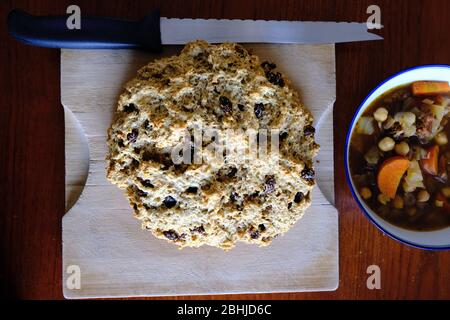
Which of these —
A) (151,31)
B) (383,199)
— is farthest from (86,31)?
(383,199)

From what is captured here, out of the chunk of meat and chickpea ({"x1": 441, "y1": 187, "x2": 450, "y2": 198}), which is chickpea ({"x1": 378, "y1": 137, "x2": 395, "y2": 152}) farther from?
chickpea ({"x1": 441, "y1": 187, "x2": 450, "y2": 198})

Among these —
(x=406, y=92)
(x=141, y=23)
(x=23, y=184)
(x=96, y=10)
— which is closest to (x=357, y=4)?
(x=406, y=92)

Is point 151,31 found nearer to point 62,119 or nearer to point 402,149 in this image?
point 62,119

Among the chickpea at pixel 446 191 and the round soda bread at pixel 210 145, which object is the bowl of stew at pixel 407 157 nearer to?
the chickpea at pixel 446 191

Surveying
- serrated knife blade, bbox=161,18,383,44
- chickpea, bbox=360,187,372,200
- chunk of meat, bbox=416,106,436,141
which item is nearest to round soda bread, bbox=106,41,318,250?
serrated knife blade, bbox=161,18,383,44
